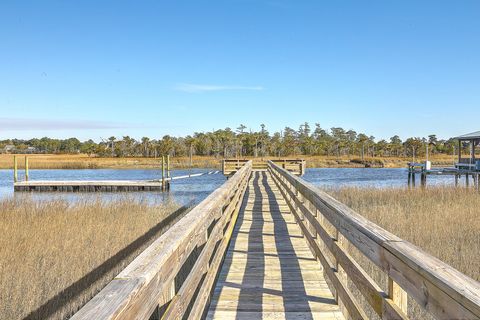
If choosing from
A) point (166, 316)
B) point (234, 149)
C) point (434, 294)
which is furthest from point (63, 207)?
point (234, 149)

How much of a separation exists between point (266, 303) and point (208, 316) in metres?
0.63

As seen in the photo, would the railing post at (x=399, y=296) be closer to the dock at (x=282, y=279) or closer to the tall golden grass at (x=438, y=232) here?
Result: the dock at (x=282, y=279)

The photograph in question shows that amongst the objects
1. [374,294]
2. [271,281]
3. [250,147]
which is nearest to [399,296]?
[374,294]

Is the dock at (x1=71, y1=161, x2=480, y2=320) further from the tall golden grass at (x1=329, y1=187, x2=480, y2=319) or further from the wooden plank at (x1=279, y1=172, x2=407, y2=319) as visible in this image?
the tall golden grass at (x1=329, y1=187, x2=480, y2=319)

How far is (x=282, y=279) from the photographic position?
15.3 feet

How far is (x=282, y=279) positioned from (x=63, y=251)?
204 inches

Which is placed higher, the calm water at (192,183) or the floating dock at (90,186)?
the floating dock at (90,186)

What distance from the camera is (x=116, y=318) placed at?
51.3 inches

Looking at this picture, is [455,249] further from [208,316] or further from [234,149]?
[234,149]

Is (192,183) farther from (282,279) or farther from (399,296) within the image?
(399,296)

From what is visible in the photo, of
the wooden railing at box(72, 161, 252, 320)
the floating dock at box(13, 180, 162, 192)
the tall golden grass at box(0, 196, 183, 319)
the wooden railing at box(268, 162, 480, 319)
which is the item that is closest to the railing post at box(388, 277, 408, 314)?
the wooden railing at box(268, 162, 480, 319)

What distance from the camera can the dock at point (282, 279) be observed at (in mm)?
1487

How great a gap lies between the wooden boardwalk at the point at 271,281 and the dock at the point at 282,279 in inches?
0.4

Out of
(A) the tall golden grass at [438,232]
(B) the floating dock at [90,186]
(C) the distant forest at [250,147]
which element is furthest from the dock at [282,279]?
(C) the distant forest at [250,147]
